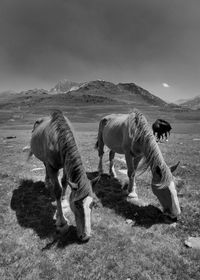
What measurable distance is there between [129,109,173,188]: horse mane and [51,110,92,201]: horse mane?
85.3 inches

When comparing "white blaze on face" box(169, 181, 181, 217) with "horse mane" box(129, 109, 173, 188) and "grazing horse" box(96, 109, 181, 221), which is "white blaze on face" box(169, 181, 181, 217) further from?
"horse mane" box(129, 109, 173, 188)

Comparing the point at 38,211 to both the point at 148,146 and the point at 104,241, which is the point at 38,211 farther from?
the point at 148,146

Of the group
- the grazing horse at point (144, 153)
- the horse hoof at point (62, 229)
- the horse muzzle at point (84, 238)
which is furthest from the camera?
the grazing horse at point (144, 153)

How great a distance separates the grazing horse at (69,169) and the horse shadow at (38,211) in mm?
301

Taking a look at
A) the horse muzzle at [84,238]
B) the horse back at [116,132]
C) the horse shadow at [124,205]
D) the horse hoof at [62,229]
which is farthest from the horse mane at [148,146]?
the horse hoof at [62,229]

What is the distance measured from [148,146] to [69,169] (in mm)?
2630

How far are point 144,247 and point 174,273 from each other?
0.86m

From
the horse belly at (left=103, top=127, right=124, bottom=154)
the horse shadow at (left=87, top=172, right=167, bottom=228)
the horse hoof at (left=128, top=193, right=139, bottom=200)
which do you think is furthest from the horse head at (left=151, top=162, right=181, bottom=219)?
the horse belly at (left=103, top=127, right=124, bottom=154)

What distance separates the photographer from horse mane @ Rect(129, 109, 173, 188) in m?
5.45

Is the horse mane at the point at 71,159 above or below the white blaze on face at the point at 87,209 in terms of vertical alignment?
above

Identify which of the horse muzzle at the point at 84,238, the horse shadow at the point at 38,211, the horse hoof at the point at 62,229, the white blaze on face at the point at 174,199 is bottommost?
the horse shadow at the point at 38,211

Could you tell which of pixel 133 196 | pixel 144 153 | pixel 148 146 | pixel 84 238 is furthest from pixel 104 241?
pixel 148 146

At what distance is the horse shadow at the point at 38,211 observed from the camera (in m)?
5.05

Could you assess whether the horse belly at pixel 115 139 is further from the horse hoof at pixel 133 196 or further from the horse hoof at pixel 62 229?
the horse hoof at pixel 62 229
